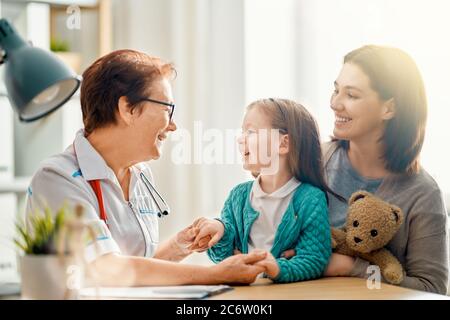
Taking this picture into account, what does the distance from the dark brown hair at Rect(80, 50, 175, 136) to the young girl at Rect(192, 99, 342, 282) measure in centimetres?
18

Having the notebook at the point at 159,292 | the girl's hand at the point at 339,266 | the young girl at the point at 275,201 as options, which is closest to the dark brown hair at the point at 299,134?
the young girl at the point at 275,201

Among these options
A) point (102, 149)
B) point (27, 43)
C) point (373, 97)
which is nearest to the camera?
point (27, 43)

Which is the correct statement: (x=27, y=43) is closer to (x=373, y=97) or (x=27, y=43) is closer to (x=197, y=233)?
(x=197, y=233)

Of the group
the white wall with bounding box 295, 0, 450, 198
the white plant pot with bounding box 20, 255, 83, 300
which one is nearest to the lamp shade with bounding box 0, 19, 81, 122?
the white plant pot with bounding box 20, 255, 83, 300

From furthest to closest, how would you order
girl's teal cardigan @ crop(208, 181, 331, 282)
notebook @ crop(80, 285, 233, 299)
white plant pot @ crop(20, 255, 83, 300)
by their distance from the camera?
1. girl's teal cardigan @ crop(208, 181, 331, 282)
2. notebook @ crop(80, 285, 233, 299)
3. white plant pot @ crop(20, 255, 83, 300)

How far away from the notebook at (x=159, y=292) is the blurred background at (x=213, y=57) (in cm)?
12

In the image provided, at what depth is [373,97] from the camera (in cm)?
123

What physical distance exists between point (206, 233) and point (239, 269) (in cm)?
12

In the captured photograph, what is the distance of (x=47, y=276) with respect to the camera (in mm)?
951

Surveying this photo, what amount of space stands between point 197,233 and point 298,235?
6.5 inches

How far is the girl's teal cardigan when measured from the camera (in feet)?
3.80

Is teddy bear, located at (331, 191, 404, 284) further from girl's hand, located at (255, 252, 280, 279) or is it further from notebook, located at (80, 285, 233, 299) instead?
notebook, located at (80, 285, 233, 299)

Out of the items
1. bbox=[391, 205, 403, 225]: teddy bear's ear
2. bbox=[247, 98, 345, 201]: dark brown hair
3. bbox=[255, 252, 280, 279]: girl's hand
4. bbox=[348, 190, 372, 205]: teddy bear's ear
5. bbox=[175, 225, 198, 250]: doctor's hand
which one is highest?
bbox=[247, 98, 345, 201]: dark brown hair
